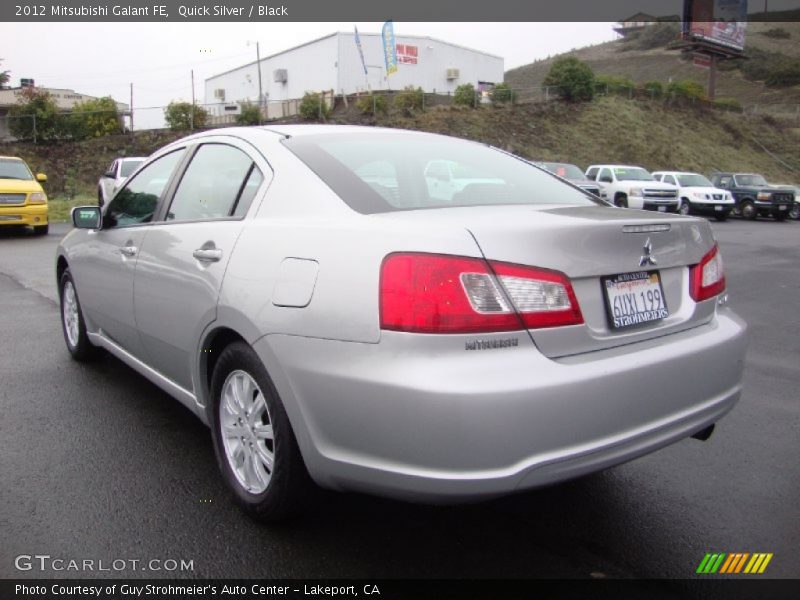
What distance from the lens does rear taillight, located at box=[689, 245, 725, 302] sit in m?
2.71

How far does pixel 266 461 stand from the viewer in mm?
2613

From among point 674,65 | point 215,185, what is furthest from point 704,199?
point 674,65

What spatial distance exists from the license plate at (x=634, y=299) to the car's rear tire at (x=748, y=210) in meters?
24.8

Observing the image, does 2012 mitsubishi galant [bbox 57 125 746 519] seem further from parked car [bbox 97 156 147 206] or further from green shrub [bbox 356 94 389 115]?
green shrub [bbox 356 94 389 115]

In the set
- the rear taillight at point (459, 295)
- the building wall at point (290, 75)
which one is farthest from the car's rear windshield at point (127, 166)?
the building wall at point (290, 75)

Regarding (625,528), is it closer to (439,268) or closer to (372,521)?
(372,521)

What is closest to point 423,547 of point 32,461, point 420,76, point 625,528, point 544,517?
point 544,517

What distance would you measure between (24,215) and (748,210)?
23104 mm

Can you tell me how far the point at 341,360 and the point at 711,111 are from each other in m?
51.4

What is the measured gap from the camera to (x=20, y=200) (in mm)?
13930

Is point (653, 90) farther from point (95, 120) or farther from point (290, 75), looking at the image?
point (95, 120)

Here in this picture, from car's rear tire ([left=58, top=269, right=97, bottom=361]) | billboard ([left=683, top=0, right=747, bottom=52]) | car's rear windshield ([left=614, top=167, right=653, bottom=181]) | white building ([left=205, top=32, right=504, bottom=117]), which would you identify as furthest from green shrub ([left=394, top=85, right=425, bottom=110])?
car's rear tire ([left=58, top=269, right=97, bottom=361])

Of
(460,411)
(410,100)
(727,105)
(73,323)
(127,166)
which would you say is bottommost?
(73,323)

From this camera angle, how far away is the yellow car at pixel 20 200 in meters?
13.7
